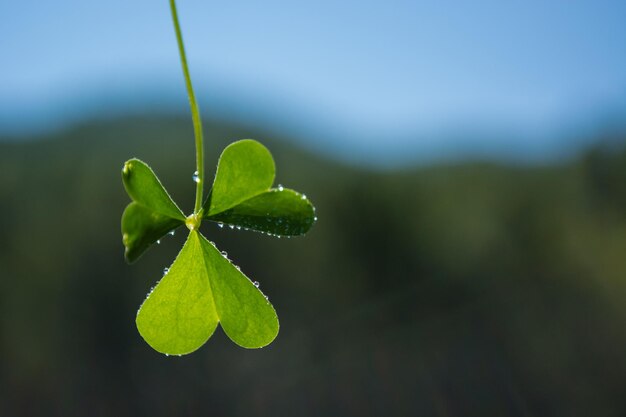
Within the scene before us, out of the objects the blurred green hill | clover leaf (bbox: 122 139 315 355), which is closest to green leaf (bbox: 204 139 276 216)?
clover leaf (bbox: 122 139 315 355)

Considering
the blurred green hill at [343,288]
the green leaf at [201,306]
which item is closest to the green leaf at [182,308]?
the green leaf at [201,306]

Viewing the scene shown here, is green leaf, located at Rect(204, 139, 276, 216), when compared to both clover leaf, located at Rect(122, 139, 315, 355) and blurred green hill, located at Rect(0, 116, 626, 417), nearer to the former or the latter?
clover leaf, located at Rect(122, 139, 315, 355)

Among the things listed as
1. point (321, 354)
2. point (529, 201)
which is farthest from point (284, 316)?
point (529, 201)

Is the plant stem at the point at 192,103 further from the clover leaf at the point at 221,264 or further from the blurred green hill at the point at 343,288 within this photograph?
the blurred green hill at the point at 343,288

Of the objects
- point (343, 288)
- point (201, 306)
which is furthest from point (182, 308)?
point (343, 288)

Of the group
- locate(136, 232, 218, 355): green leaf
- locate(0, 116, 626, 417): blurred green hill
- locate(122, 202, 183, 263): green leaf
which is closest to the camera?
locate(122, 202, 183, 263): green leaf
